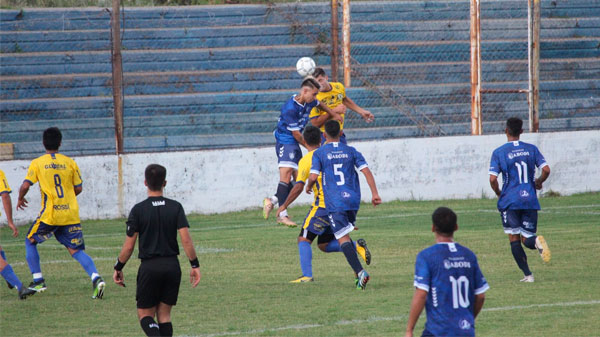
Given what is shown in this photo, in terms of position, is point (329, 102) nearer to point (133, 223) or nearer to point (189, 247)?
point (189, 247)

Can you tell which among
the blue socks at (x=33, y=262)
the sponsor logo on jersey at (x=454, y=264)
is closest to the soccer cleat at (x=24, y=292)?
the blue socks at (x=33, y=262)

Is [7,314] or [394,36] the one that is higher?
[394,36]

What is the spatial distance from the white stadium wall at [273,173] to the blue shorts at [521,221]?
8998mm

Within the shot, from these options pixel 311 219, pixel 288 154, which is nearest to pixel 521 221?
pixel 311 219

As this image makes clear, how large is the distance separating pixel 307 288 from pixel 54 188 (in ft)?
10.5

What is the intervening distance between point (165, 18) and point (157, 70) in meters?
2.24

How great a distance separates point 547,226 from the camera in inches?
648

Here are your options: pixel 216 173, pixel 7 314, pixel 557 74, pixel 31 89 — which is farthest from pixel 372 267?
pixel 557 74

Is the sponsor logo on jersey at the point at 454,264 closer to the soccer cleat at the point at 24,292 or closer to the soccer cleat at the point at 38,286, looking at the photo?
the soccer cleat at the point at 24,292

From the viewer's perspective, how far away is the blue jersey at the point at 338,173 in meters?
10.8

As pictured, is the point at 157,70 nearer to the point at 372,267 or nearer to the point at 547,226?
the point at 547,226

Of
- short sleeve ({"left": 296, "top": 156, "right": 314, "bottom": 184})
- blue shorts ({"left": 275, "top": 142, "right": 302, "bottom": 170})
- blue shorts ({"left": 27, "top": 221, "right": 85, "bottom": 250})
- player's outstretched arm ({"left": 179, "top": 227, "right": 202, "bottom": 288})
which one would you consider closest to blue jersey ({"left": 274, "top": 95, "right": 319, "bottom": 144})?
blue shorts ({"left": 275, "top": 142, "right": 302, "bottom": 170})

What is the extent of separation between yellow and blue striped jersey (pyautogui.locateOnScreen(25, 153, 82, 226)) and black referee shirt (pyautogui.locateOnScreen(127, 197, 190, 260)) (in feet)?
13.0

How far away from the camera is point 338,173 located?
10867mm
